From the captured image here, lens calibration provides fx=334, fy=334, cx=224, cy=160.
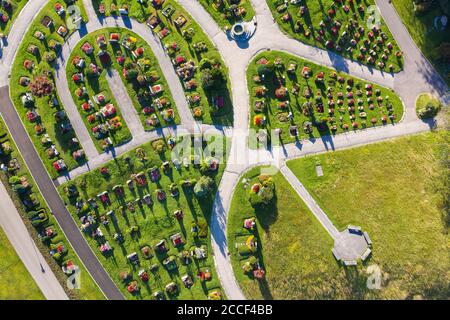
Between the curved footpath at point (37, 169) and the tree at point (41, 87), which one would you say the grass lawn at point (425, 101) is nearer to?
the curved footpath at point (37, 169)

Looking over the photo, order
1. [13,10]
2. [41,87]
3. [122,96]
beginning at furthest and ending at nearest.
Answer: [13,10] → [122,96] → [41,87]

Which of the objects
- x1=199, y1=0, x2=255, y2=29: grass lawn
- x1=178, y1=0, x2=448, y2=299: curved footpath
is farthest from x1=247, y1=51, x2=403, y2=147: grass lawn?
x1=199, y1=0, x2=255, y2=29: grass lawn

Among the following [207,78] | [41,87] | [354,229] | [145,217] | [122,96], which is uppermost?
[41,87]

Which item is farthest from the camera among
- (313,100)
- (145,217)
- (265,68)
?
(145,217)

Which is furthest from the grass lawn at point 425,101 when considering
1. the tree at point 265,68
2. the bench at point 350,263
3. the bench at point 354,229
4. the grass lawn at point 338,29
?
the bench at point 350,263

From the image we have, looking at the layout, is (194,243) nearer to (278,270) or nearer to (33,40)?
(278,270)

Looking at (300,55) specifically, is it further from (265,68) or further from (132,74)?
(132,74)

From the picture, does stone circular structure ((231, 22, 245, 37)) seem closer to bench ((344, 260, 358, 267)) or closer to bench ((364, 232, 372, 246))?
bench ((364, 232, 372, 246))

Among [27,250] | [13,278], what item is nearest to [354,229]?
[27,250]
